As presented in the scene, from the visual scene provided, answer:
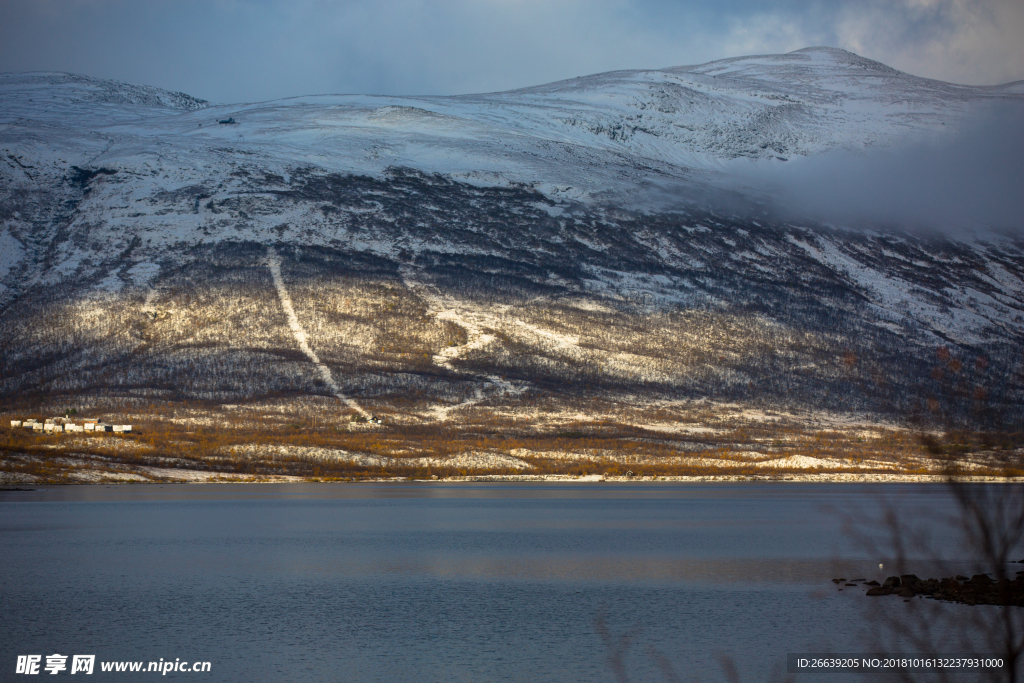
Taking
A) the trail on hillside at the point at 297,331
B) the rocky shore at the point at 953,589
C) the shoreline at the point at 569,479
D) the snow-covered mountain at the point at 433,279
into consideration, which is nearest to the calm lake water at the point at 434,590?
the rocky shore at the point at 953,589

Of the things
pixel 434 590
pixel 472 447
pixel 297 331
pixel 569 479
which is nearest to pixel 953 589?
pixel 434 590

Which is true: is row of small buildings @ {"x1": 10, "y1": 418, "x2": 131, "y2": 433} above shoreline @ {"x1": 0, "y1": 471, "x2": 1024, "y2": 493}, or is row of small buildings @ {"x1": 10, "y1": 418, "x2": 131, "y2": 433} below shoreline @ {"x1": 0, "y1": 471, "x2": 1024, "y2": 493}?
above

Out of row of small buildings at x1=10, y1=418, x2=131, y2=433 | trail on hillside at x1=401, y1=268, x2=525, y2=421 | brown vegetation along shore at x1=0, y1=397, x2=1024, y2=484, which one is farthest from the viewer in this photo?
trail on hillside at x1=401, y1=268, x2=525, y2=421

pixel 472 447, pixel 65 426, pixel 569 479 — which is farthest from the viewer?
pixel 472 447

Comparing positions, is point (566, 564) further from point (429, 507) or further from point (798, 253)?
point (798, 253)

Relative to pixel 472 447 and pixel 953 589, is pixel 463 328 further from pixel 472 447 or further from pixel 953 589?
pixel 953 589

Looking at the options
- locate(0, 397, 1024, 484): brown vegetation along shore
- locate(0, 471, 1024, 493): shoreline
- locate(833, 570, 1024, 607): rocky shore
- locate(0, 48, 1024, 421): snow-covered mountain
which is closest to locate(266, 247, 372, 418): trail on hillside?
locate(0, 48, 1024, 421): snow-covered mountain

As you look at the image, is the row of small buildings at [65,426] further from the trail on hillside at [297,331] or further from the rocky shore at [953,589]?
the rocky shore at [953,589]

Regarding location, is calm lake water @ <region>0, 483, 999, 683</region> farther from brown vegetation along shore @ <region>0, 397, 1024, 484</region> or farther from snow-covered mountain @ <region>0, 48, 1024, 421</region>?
snow-covered mountain @ <region>0, 48, 1024, 421</region>
